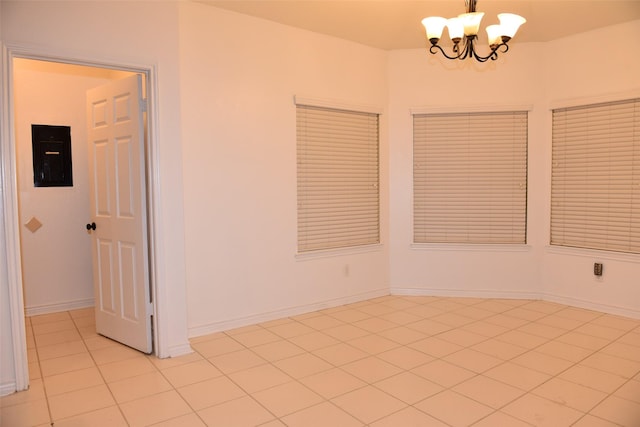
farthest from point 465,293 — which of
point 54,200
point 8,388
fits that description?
A: point 54,200

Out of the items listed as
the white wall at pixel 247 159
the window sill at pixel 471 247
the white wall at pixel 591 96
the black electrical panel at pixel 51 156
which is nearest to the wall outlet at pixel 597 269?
the white wall at pixel 591 96

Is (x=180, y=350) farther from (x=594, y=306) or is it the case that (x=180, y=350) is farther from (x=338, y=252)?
(x=594, y=306)

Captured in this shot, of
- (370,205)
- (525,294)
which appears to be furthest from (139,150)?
(525,294)

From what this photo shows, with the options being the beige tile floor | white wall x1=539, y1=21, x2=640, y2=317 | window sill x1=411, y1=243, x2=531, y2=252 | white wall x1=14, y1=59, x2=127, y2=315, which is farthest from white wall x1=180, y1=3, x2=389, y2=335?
white wall x1=539, y1=21, x2=640, y2=317

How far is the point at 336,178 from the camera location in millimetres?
4879

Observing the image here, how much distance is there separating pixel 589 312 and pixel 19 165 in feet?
19.7

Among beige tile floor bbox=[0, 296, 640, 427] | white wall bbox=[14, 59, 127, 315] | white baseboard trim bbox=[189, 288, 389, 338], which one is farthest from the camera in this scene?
white wall bbox=[14, 59, 127, 315]

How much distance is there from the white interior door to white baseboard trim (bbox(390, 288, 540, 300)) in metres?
2.95

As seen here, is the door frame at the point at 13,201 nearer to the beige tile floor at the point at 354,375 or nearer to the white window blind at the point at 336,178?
the beige tile floor at the point at 354,375

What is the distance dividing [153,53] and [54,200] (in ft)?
7.73

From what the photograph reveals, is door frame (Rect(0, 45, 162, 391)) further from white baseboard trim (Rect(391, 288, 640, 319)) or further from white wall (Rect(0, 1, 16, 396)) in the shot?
white baseboard trim (Rect(391, 288, 640, 319))

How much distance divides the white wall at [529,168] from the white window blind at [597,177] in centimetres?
13

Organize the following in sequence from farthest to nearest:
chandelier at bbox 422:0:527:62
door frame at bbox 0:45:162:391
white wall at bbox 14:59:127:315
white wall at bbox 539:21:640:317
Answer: white wall at bbox 14:59:127:315, white wall at bbox 539:21:640:317, chandelier at bbox 422:0:527:62, door frame at bbox 0:45:162:391

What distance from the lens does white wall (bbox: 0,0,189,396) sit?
288cm
